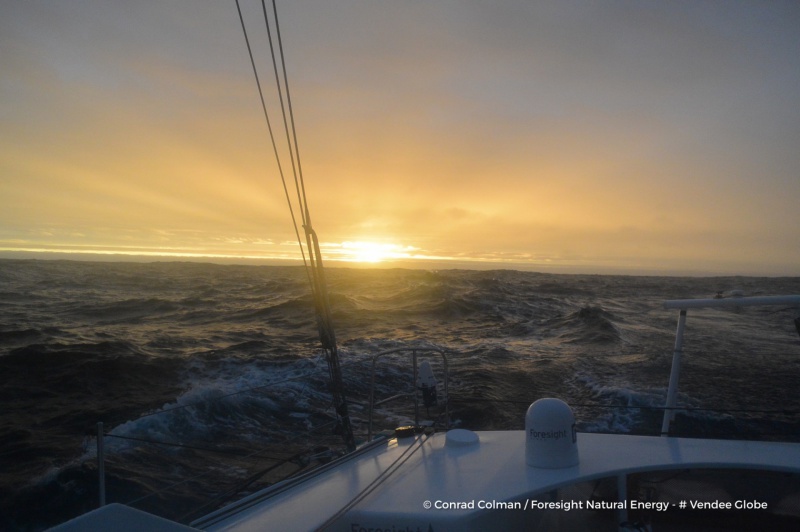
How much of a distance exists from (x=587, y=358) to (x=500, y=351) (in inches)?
79.5

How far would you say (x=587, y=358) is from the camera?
12391mm

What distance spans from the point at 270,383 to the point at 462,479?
3.20m

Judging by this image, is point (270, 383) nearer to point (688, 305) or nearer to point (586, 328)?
point (688, 305)

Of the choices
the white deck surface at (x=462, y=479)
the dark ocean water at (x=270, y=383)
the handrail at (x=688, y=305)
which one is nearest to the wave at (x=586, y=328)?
the dark ocean water at (x=270, y=383)

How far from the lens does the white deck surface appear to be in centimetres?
279

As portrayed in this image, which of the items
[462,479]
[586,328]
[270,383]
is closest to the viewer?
[462,479]

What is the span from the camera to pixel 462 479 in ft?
10.7

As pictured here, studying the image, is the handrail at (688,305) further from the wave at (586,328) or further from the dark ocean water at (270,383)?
the wave at (586,328)

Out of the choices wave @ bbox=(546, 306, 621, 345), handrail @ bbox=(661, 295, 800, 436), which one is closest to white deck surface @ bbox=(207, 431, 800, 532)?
handrail @ bbox=(661, 295, 800, 436)

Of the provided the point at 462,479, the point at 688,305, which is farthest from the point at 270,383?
the point at 688,305

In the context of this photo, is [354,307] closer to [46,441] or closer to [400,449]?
[46,441]

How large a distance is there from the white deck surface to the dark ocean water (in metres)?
0.33

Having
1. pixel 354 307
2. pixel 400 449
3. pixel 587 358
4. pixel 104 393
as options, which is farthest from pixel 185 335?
pixel 400 449

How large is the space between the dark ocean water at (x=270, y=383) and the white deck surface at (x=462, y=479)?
1.10ft
